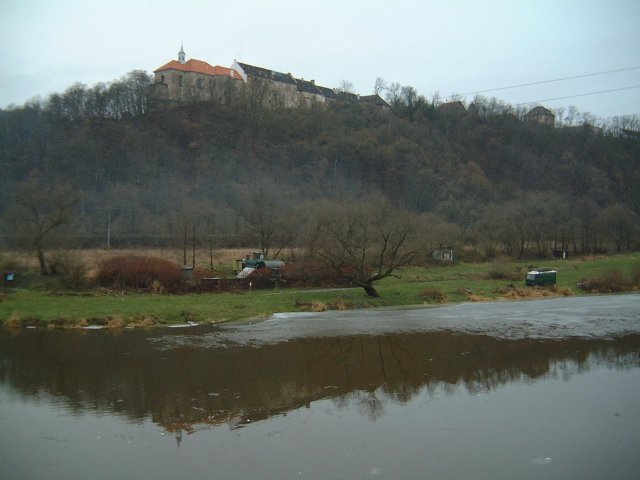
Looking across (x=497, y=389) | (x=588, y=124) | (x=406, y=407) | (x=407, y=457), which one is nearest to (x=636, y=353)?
(x=497, y=389)

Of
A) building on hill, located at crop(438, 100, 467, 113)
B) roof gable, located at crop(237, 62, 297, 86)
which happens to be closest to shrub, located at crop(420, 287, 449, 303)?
roof gable, located at crop(237, 62, 297, 86)

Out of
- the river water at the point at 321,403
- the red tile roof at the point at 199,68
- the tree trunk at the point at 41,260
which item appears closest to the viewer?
the river water at the point at 321,403

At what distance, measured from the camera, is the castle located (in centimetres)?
9700

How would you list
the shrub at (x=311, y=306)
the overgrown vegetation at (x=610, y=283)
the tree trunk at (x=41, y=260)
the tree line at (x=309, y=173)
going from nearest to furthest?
the shrub at (x=311, y=306)
the tree trunk at (x=41, y=260)
the overgrown vegetation at (x=610, y=283)
the tree line at (x=309, y=173)

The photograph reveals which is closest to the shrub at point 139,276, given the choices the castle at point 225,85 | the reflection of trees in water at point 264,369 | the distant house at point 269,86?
the reflection of trees in water at point 264,369

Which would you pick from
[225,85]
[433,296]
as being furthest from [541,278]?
[225,85]

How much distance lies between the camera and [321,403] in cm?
1516

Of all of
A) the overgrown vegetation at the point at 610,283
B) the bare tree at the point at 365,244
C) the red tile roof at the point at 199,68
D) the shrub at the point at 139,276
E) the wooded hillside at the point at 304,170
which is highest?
the red tile roof at the point at 199,68

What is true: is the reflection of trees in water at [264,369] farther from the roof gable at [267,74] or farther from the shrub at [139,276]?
the roof gable at [267,74]

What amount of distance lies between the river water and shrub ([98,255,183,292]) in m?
8.77

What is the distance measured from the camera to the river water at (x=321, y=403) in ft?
37.4

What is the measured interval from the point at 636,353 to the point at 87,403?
18994 mm

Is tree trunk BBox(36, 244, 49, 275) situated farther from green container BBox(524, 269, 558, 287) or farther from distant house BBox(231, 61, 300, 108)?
distant house BBox(231, 61, 300, 108)

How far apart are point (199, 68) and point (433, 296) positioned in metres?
78.3
